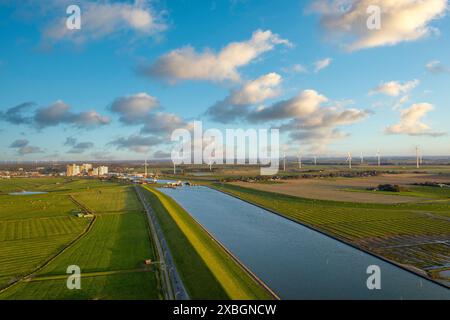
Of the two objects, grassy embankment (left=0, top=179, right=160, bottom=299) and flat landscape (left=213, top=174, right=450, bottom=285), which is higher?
flat landscape (left=213, top=174, right=450, bottom=285)

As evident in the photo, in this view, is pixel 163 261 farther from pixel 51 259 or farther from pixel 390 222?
Result: pixel 390 222

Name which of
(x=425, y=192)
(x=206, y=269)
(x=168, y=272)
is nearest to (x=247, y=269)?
(x=206, y=269)

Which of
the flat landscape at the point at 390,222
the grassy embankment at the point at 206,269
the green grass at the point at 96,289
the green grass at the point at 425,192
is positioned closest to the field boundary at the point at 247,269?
the grassy embankment at the point at 206,269

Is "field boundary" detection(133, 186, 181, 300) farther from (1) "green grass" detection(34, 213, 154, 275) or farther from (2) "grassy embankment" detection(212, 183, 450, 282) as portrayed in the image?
(2) "grassy embankment" detection(212, 183, 450, 282)

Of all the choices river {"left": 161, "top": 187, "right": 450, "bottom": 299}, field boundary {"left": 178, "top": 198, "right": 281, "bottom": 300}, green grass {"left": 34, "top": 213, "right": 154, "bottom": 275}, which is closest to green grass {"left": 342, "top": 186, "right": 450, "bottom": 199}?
river {"left": 161, "top": 187, "right": 450, "bottom": 299}
